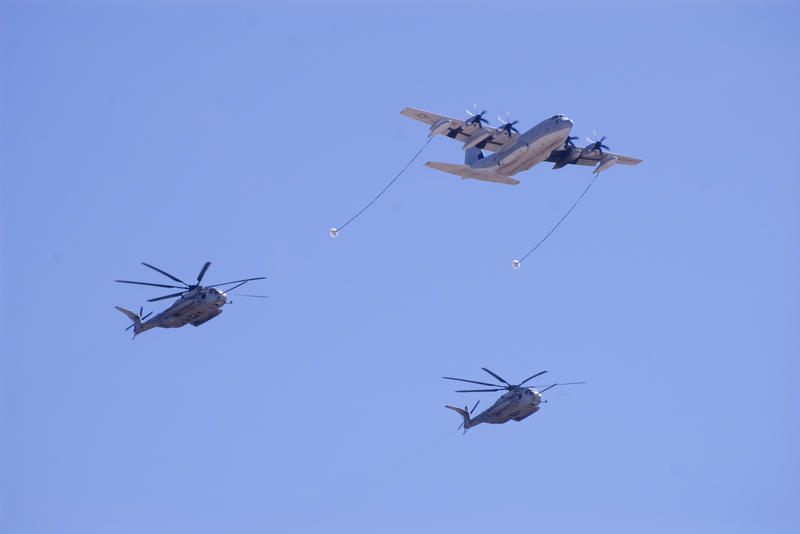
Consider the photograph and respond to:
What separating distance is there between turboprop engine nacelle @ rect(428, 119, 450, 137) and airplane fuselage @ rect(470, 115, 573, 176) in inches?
134

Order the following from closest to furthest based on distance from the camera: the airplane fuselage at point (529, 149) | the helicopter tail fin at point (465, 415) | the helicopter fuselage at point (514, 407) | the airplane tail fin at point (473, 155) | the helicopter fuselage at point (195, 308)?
the helicopter fuselage at point (195, 308), the helicopter fuselage at point (514, 407), the airplane fuselage at point (529, 149), the helicopter tail fin at point (465, 415), the airplane tail fin at point (473, 155)

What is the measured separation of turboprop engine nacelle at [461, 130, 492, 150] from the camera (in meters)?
71.1

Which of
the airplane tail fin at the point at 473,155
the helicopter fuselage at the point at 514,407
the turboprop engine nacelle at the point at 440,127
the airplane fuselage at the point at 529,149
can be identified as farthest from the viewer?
the airplane tail fin at the point at 473,155

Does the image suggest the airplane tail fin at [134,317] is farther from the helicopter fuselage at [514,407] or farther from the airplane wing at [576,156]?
the airplane wing at [576,156]

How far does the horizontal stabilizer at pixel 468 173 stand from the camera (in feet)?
234

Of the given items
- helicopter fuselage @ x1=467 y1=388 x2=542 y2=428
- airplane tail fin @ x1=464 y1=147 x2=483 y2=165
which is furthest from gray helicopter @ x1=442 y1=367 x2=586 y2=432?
airplane tail fin @ x1=464 y1=147 x2=483 y2=165

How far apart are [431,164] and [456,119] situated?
3.49m

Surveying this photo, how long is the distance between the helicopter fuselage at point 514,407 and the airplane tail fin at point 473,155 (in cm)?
1781

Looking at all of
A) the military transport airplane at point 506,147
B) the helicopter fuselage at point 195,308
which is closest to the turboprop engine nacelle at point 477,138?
the military transport airplane at point 506,147

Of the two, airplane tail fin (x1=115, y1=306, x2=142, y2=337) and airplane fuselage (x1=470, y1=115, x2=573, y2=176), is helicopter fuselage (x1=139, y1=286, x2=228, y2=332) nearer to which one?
airplane tail fin (x1=115, y1=306, x2=142, y2=337)

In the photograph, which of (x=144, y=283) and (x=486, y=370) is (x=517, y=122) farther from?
(x=144, y=283)

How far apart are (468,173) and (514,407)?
54.5 feet

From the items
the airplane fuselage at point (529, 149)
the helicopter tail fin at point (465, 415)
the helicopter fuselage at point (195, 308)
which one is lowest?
the helicopter tail fin at point (465, 415)

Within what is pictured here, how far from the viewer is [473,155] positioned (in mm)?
75250
